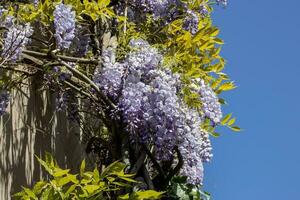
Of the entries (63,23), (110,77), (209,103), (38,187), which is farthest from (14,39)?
(209,103)

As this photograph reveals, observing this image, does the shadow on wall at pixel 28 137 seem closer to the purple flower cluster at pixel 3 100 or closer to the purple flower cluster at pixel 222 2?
the purple flower cluster at pixel 3 100

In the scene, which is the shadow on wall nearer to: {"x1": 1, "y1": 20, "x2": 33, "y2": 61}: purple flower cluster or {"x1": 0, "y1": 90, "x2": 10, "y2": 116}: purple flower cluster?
{"x1": 0, "y1": 90, "x2": 10, "y2": 116}: purple flower cluster

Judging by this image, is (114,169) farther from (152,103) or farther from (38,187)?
(152,103)

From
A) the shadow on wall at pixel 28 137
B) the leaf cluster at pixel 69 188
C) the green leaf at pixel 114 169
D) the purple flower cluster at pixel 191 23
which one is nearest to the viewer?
the leaf cluster at pixel 69 188

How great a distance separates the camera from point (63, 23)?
4238 millimetres

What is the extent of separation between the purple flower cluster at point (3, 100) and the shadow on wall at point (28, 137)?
265mm

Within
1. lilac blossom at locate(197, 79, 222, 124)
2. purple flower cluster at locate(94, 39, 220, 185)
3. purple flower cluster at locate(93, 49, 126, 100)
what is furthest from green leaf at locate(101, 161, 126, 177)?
lilac blossom at locate(197, 79, 222, 124)

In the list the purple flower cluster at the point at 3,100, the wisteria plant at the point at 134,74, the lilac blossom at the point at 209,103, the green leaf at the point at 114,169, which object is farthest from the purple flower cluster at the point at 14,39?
the lilac blossom at the point at 209,103

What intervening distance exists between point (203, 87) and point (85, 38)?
99cm

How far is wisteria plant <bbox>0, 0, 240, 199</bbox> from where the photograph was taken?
4.32 meters

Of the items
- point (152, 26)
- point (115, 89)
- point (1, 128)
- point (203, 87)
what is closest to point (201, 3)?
point (152, 26)

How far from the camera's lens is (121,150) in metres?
4.80

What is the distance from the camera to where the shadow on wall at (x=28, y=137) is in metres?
4.57

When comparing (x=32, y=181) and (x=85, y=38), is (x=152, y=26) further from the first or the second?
(x=32, y=181)
